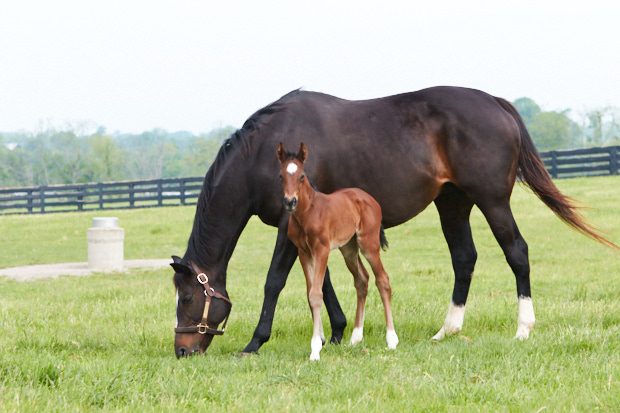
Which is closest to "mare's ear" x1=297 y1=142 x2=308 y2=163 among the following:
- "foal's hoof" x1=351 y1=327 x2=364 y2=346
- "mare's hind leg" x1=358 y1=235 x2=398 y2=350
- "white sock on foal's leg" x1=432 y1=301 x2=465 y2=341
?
"mare's hind leg" x1=358 y1=235 x2=398 y2=350

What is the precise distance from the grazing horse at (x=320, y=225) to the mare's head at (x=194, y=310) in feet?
2.87

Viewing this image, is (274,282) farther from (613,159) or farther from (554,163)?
(613,159)

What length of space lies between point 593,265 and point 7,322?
10078 mm

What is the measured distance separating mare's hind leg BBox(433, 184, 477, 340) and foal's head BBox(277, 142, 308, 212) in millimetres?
2262

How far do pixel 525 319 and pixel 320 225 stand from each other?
227cm

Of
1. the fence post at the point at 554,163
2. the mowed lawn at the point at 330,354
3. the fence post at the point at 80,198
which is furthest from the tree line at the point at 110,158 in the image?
the mowed lawn at the point at 330,354

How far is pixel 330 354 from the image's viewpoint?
6.55 meters

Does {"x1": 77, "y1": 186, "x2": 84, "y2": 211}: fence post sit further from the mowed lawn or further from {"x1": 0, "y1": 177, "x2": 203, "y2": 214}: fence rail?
the mowed lawn

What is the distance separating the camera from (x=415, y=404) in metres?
4.74

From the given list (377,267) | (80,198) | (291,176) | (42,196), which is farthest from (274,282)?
(80,198)

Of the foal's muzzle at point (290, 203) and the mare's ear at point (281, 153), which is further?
the mare's ear at point (281, 153)

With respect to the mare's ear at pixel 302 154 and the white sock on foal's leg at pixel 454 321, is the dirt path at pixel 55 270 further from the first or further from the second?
the mare's ear at pixel 302 154

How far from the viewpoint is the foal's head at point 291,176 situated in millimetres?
5719

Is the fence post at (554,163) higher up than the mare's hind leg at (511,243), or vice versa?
the mare's hind leg at (511,243)
